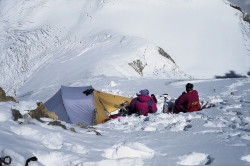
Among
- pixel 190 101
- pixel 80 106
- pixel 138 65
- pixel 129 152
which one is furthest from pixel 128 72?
pixel 129 152

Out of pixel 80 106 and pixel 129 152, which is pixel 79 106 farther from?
pixel 129 152

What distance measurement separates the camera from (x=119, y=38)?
2297 cm

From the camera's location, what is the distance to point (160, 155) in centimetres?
298

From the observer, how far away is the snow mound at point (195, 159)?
268 cm

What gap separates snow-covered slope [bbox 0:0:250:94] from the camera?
2009 centimetres

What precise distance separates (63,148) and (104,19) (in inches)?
993

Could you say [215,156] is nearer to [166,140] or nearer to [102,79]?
[166,140]

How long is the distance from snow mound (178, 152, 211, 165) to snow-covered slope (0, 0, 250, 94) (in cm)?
1349

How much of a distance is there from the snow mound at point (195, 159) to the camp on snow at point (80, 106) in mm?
4833

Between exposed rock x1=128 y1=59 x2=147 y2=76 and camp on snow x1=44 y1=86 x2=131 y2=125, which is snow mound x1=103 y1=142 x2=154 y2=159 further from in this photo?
exposed rock x1=128 y1=59 x2=147 y2=76

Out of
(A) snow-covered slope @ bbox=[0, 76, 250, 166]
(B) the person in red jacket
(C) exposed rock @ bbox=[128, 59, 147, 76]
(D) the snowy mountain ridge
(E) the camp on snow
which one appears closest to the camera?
(A) snow-covered slope @ bbox=[0, 76, 250, 166]

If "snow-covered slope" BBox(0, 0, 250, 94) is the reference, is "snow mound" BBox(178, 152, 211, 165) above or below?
below

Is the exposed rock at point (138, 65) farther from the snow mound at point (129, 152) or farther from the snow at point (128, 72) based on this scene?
the snow mound at point (129, 152)

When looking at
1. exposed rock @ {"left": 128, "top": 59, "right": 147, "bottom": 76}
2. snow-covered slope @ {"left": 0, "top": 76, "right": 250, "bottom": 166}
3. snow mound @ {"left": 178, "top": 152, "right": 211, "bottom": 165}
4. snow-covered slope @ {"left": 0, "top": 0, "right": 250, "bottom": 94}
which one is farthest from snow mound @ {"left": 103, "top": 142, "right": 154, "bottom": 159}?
exposed rock @ {"left": 128, "top": 59, "right": 147, "bottom": 76}
